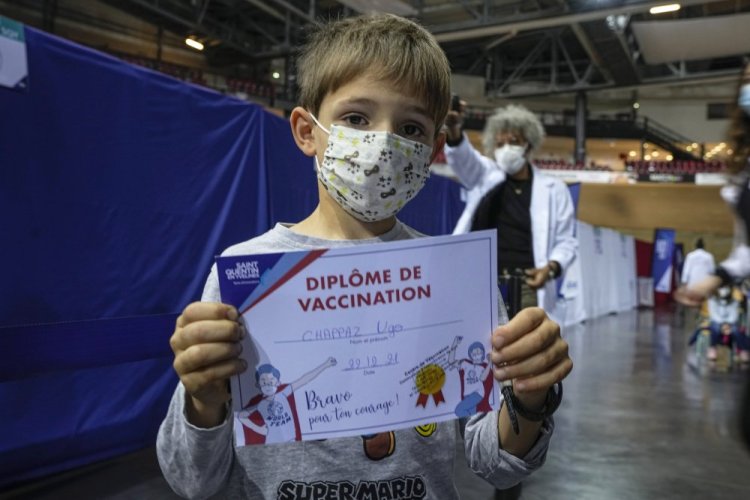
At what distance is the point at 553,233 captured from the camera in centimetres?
302

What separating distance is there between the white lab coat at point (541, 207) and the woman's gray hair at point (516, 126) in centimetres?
22

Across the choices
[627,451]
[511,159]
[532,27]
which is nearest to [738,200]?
[511,159]

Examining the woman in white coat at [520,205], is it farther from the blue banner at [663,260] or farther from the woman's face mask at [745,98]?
the blue banner at [663,260]

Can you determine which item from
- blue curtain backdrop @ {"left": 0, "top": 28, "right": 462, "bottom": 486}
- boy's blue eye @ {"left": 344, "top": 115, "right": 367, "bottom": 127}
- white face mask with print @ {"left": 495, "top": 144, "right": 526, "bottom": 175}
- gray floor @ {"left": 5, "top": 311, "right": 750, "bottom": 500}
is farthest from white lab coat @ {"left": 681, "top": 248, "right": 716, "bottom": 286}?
boy's blue eye @ {"left": 344, "top": 115, "right": 367, "bottom": 127}

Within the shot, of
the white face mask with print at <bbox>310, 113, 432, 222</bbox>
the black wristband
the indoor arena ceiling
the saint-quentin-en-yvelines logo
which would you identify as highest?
the indoor arena ceiling

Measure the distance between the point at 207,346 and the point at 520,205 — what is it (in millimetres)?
2583

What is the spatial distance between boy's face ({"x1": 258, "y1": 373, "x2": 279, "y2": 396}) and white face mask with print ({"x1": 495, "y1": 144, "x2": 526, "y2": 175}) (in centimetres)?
262

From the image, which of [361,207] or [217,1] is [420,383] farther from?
[217,1]

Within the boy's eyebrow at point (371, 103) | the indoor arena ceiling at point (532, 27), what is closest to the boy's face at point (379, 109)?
the boy's eyebrow at point (371, 103)

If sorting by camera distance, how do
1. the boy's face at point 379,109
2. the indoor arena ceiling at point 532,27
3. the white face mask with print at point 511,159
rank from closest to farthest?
the boy's face at point 379,109 < the white face mask with print at point 511,159 < the indoor arena ceiling at point 532,27

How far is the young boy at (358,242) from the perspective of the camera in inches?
32.3

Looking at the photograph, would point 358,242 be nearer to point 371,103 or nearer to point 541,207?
point 371,103

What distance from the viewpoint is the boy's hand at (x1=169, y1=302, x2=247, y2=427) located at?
0.73m

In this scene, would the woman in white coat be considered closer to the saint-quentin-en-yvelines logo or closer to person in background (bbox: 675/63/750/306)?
person in background (bbox: 675/63/750/306)
